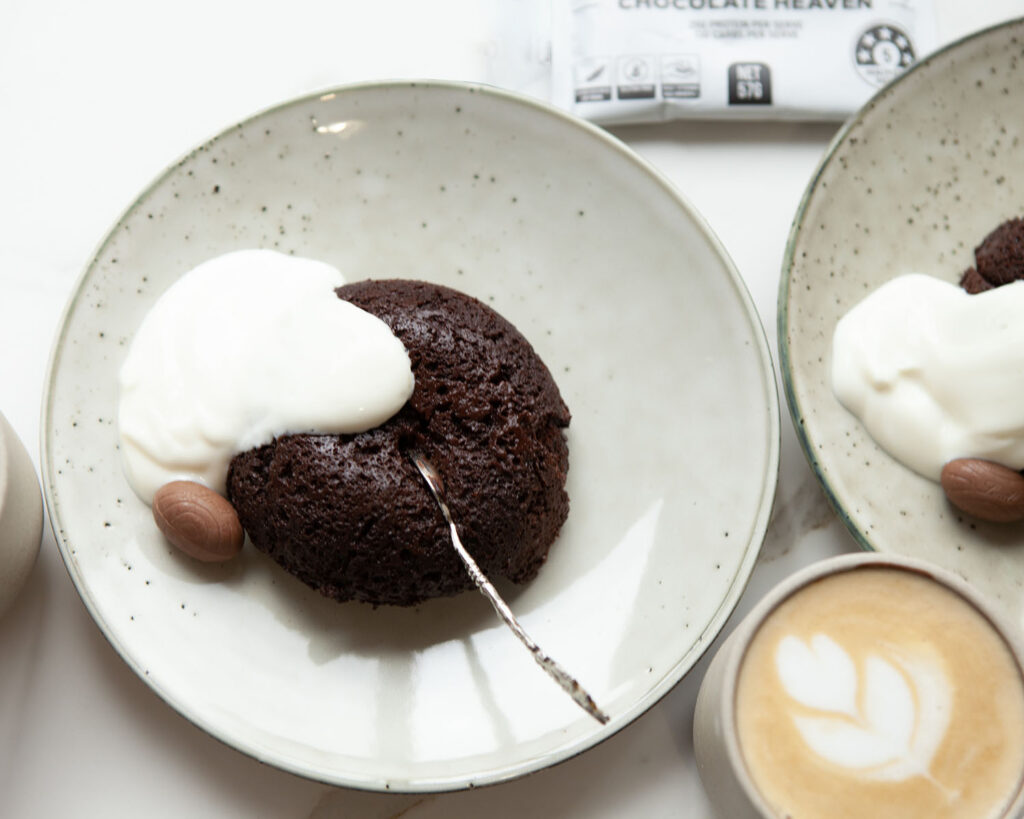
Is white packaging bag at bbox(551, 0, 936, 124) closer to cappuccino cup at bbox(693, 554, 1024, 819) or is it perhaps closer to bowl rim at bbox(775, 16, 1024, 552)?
bowl rim at bbox(775, 16, 1024, 552)

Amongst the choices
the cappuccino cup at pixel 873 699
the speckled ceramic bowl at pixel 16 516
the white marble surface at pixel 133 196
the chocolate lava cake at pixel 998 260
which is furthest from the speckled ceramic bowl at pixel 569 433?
the chocolate lava cake at pixel 998 260

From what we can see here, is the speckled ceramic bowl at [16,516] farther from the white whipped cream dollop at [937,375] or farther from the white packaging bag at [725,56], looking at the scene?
the white whipped cream dollop at [937,375]

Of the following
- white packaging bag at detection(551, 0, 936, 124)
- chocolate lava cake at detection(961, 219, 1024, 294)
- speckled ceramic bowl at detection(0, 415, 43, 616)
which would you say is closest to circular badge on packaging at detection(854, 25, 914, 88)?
white packaging bag at detection(551, 0, 936, 124)

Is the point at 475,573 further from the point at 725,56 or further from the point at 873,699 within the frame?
the point at 725,56

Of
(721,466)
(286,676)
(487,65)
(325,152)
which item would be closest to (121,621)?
(286,676)

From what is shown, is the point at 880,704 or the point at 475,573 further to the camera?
the point at 475,573

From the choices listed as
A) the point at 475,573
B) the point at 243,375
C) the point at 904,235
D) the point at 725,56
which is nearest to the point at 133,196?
the point at 243,375
